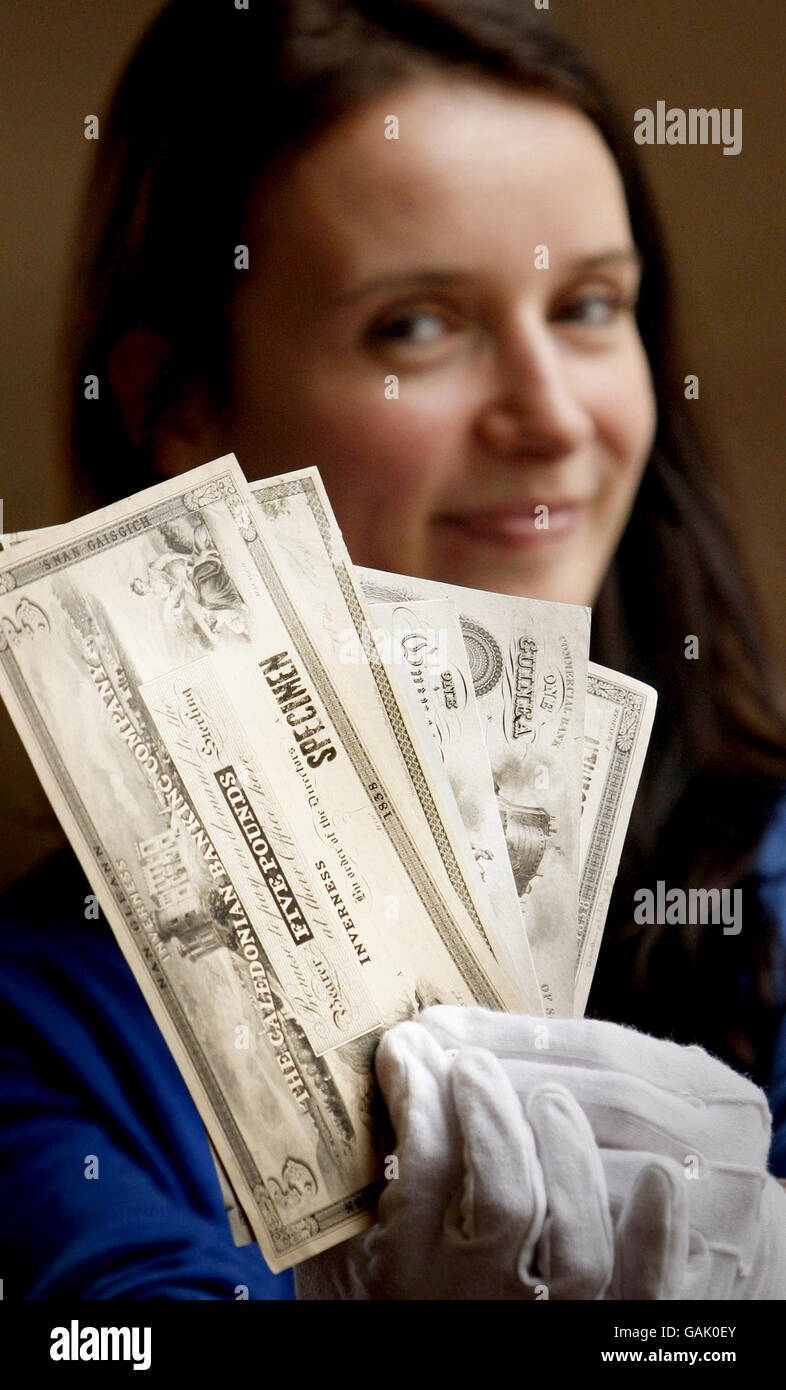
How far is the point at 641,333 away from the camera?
0.97 metres

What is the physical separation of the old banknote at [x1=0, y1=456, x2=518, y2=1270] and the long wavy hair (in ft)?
0.66

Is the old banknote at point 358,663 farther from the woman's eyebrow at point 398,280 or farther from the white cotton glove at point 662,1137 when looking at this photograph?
the woman's eyebrow at point 398,280

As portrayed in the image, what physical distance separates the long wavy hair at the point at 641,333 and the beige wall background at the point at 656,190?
0.07 feet

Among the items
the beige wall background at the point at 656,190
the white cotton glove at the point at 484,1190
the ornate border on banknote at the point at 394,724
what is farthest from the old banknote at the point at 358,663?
the beige wall background at the point at 656,190

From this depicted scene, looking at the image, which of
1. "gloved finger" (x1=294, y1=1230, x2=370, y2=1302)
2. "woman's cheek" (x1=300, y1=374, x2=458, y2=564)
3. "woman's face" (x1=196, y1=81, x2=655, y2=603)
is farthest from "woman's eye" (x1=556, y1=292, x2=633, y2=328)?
"gloved finger" (x1=294, y1=1230, x2=370, y2=1302)

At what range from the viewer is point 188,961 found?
752 mm

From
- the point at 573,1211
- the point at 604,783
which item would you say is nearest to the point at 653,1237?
the point at 573,1211

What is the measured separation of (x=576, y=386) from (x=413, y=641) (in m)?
0.27

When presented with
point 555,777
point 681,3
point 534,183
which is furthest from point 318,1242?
point 681,3

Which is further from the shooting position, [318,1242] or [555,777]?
[555,777]

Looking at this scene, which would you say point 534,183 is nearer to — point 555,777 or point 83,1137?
point 555,777

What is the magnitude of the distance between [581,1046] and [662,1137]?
0.24 feet

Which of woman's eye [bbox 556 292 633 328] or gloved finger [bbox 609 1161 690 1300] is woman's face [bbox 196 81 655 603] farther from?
gloved finger [bbox 609 1161 690 1300]

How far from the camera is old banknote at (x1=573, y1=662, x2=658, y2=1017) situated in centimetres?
88
